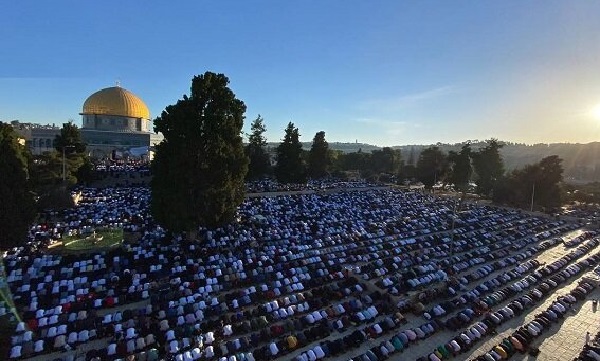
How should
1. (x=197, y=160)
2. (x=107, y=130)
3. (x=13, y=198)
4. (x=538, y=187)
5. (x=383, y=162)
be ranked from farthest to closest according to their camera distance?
1. (x=383, y=162)
2. (x=107, y=130)
3. (x=538, y=187)
4. (x=197, y=160)
5. (x=13, y=198)

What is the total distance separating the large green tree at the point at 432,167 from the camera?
5906 cm

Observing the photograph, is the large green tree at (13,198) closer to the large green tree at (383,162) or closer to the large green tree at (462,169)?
the large green tree at (462,169)

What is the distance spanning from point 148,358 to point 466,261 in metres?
21.9

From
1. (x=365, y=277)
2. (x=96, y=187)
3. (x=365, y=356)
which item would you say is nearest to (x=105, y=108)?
(x=96, y=187)

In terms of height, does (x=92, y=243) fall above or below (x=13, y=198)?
below

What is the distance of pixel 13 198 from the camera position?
22344 mm

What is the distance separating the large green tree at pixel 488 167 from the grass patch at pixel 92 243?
5151cm

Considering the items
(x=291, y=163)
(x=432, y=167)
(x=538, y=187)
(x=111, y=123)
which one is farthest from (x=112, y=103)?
(x=538, y=187)

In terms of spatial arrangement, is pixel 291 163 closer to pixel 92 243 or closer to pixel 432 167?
pixel 432 167

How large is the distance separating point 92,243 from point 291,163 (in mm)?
32155

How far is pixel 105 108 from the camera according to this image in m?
68.4

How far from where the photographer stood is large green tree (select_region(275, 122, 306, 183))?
53.2 meters

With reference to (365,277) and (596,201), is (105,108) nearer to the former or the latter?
(365,277)

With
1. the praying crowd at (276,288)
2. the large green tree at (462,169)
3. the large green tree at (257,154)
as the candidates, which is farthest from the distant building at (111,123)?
the large green tree at (462,169)
